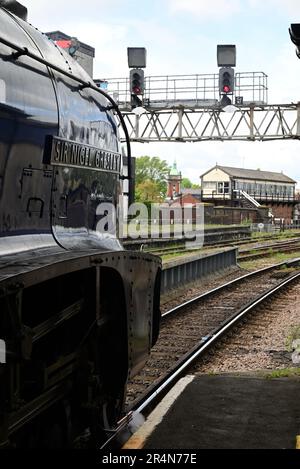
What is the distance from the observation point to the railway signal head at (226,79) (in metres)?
26.3

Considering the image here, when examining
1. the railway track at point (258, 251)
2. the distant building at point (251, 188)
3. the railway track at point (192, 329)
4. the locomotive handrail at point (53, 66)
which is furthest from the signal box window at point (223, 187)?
the locomotive handrail at point (53, 66)

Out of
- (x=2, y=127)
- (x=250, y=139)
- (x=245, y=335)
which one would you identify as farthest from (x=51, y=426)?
(x=250, y=139)

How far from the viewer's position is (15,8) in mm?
4695

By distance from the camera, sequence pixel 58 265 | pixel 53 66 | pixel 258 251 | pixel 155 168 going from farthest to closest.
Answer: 1. pixel 155 168
2. pixel 258 251
3. pixel 53 66
4. pixel 58 265

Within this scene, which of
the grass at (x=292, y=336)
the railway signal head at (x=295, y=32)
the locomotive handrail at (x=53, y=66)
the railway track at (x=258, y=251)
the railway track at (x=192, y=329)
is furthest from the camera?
the railway track at (x=258, y=251)

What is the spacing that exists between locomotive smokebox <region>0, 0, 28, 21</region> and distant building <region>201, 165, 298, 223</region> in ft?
256

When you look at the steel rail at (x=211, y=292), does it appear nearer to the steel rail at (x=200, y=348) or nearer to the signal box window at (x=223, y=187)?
the steel rail at (x=200, y=348)

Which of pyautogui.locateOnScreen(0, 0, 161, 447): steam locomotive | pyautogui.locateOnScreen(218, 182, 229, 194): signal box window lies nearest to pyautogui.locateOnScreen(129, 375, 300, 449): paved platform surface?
pyautogui.locateOnScreen(0, 0, 161, 447): steam locomotive

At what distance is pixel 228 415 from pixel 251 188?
89.5 m

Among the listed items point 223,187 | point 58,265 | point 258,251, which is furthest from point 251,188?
point 58,265

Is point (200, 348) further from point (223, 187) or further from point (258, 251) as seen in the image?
point (223, 187)

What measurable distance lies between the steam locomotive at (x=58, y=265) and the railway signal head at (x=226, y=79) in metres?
21.5

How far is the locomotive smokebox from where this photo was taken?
4605 millimetres

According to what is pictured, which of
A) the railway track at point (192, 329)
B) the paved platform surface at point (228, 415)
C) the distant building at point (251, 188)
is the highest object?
the distant building at point (251, 188)
